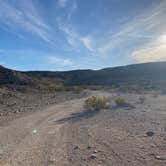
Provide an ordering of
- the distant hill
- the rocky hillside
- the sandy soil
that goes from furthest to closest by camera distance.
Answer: the distant hill < the rocky hillside < the sandy soil

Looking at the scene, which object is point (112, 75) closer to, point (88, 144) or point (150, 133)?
point (150, 133)

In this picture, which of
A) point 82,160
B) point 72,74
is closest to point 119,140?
point 82,160

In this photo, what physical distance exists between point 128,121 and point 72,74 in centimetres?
12026

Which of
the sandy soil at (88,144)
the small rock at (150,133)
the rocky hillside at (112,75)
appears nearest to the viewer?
the sandy soil at (88,144)

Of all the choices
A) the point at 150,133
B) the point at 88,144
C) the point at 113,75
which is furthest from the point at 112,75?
the point at 88,144

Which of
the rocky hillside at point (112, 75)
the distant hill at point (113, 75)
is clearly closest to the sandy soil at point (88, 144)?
the rocky hillside at point (112, 75)

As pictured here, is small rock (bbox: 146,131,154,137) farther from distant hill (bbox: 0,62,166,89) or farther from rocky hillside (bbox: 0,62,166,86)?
distant hill (bbox: 0,62,166,89)

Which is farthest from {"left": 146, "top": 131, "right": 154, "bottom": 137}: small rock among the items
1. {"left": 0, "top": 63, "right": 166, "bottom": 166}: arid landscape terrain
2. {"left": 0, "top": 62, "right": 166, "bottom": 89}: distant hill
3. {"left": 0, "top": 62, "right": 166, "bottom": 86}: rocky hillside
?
{"left": 0, "top": 62, "right": 166, "bottom": 89}: distant hill

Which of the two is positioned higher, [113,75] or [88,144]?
[113,75]

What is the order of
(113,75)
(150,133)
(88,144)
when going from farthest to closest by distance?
(113,75) → (150,133) → (88,144)

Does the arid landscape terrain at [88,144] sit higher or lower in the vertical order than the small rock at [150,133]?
lower

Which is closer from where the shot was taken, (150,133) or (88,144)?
(88,144)

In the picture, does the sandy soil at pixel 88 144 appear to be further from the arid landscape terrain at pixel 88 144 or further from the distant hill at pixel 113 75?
the distant hill at pixel 113 75

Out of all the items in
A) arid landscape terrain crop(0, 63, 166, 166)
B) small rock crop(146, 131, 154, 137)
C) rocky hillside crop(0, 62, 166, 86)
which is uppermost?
rocky hillside crop(0, 62, 166, 86)
